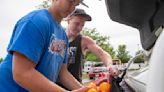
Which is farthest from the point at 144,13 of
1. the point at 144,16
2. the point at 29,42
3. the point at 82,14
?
the point at 82,14

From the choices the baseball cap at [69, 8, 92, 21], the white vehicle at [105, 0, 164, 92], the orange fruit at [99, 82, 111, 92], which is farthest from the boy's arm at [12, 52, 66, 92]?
the baseball cap at [69, 8, 92, 21]

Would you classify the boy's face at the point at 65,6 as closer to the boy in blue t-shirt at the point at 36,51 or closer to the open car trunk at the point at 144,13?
the boy in blue t-shirt at the point at 36,51

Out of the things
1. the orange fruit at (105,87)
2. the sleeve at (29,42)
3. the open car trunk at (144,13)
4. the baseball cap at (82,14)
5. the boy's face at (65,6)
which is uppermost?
the baseball cap at (82,14)

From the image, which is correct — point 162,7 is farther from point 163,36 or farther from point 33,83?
point 33,83

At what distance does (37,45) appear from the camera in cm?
219

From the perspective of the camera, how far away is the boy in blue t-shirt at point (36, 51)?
2113 millimetres

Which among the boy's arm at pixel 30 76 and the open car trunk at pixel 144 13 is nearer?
the open car trunk at pixel 144 13

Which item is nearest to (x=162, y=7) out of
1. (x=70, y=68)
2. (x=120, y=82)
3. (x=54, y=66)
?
(x=120, y=82)

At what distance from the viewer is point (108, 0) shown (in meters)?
1.40

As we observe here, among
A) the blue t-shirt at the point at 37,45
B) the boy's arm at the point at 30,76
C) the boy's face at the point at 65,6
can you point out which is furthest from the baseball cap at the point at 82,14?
the boy's arm at the point at 30,76

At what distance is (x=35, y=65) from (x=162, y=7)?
1.08 m

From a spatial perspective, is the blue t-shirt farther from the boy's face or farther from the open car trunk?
the open car trunk

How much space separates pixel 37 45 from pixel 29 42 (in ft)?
0.24

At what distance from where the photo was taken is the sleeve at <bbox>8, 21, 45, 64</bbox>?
2.11 m
